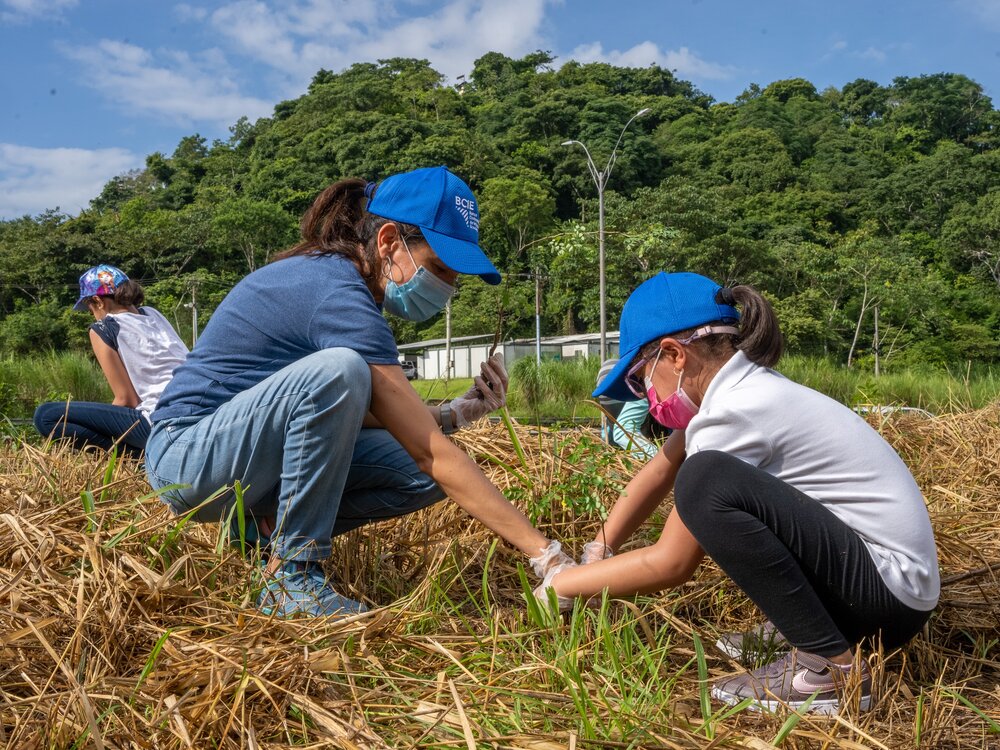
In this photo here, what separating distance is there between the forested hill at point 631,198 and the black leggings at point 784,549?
50.7 ft

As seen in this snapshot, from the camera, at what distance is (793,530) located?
1.58 metres

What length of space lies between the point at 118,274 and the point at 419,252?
2571 mm

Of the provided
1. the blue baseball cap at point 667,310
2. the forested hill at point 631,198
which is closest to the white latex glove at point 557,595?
the blue baseball cap at point 667,310

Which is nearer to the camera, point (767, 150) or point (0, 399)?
point (0, 399)

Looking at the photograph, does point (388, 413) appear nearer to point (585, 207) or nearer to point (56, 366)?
point (56, 366)

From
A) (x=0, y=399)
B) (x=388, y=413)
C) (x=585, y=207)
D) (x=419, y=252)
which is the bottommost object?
(x=0, y=399)

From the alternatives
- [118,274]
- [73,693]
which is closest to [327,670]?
[73,693]

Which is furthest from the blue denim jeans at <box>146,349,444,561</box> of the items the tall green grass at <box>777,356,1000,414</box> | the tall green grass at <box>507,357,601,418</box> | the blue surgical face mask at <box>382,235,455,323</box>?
the tall green grass at <box>507,357,601,418</box>

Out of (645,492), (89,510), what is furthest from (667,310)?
(89,510)

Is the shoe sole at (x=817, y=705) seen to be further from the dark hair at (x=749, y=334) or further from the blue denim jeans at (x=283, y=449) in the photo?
the blue denim jeans at (x=283, y=449)

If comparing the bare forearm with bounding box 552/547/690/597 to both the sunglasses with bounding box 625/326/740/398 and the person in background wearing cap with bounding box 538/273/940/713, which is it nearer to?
the person in background wearing cap with bounding box 538/273/940/713

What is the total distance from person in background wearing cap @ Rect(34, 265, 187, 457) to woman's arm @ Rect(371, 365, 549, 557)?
2270 mm

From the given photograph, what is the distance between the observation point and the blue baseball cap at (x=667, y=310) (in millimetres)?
1806

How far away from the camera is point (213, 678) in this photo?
4.62 feet
